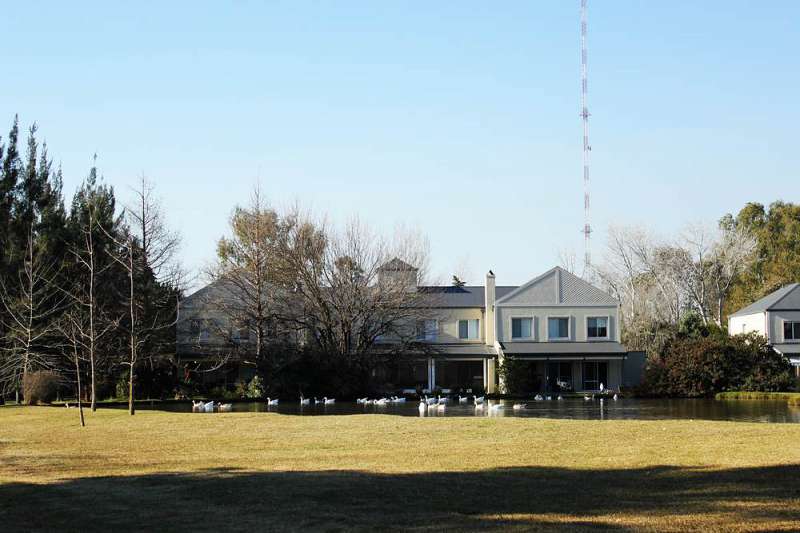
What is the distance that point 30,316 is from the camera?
142 feet

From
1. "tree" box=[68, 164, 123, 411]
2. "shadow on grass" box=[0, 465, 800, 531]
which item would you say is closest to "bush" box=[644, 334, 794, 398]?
"tree" box=[68, 164, 123, 411]

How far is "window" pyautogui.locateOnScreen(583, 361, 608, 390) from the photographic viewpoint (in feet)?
195

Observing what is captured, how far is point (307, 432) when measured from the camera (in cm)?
2278

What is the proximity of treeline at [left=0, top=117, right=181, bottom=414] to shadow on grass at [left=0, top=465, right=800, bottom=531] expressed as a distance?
26.5 metres

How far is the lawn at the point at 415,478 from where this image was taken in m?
10.9

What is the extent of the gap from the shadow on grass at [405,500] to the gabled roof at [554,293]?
45787 mm

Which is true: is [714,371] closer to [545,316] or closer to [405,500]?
[545,316]

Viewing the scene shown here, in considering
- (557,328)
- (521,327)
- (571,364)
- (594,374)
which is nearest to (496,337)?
(521,327)

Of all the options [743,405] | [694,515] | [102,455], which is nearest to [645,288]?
[743,405]

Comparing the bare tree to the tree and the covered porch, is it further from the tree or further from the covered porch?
the covered porch

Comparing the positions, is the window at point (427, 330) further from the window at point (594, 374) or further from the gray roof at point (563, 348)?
the window at point (594, 374)

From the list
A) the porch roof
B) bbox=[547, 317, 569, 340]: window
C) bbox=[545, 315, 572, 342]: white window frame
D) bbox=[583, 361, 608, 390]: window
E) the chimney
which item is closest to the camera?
the porch roof

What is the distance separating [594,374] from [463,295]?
1009 centimetres

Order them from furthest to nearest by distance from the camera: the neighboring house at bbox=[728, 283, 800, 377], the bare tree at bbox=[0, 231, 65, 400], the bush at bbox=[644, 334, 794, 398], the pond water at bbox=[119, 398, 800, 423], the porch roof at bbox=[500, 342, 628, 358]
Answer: the neighboring house at bbox=[728, 283, 800, 377]
the porch roof at bbox=[500, 342, 628, 358]
the bush at bbox=[644, 334, 794, 398]
the bare tree at bbox=[0, 231, 65, 400]
the pond water at bbox=[119, 398, 800, 423]
